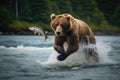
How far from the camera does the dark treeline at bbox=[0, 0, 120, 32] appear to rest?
60.5ft

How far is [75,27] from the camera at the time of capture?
25.3 ft

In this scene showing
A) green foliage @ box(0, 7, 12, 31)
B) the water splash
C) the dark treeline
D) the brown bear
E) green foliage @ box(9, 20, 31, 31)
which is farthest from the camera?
green foliage @ box(9, 20, 31, 31)

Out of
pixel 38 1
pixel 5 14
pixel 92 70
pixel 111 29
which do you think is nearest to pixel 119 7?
pixel 111 29

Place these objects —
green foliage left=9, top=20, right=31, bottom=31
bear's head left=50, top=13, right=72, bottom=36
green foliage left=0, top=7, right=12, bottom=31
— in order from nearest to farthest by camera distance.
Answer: bear's head left=50, top=13, right=72, bottom=36 < green foliage left=0, top=7, right=12, bottom=31 < green foliage left=9, top=20, right=31, bottom=31

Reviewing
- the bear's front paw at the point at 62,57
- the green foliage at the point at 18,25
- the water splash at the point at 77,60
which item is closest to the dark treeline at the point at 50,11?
the green foliage at the point at 18,25

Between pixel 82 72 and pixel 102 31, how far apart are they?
47.0ft

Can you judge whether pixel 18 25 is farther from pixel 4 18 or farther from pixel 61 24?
pixel 61 24

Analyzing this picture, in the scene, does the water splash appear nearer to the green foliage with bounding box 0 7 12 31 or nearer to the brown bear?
the brown bear

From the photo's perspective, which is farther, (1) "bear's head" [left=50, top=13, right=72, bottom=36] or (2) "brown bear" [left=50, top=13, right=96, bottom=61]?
(2) "brown bear" [left=50, top=13, right=96, bottom=61]

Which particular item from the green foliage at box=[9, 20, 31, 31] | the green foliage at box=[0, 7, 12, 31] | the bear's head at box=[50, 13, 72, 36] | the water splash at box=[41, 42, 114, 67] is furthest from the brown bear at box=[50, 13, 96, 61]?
the green foliage at box=[9, 20, 31, 31]

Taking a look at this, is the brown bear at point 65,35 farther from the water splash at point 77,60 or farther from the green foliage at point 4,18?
the green foliage at point 4,18

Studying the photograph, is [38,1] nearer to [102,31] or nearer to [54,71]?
[102,31]

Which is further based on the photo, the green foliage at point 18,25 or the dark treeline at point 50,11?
the green foliage at point 18,25

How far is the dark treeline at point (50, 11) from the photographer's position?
1844cm
